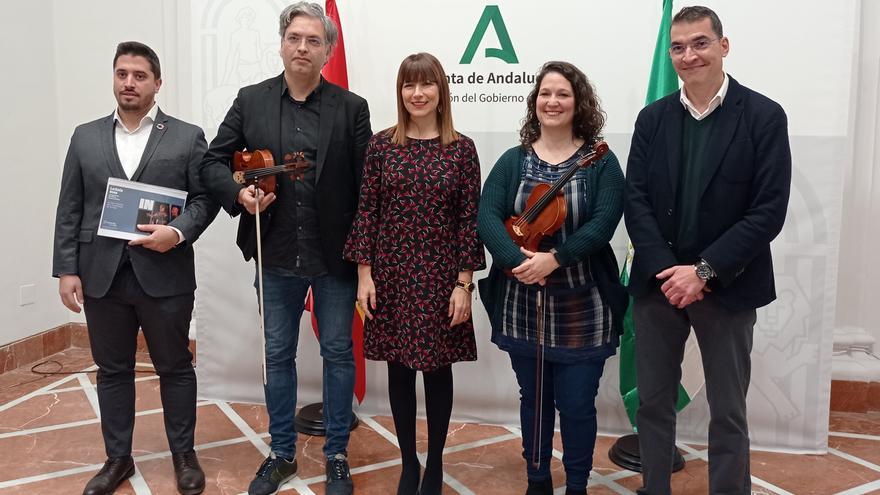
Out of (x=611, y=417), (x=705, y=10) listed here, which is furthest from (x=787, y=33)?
(x=611, y=417)

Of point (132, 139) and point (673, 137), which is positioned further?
point (132, 139)

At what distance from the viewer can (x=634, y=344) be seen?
2859 millimetres

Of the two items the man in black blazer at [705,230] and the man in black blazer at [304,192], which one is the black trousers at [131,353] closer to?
the man in black blazer at [304,192]

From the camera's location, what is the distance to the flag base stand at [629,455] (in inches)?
117

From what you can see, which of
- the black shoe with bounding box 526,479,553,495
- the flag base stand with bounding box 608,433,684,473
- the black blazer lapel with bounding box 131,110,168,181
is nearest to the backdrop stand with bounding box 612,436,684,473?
the flag base stand with bounding box 608,433,684,473

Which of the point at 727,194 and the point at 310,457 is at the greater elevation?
the point at 727,194

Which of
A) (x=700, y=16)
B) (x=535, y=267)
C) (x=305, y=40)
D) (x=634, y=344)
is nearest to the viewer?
(x=700, y=16)

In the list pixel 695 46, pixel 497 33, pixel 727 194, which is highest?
pixel 497 33

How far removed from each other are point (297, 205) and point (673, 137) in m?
1.30

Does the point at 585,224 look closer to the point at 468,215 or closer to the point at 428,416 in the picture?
the point at 468,215

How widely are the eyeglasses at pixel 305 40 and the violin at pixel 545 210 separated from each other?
934 mm

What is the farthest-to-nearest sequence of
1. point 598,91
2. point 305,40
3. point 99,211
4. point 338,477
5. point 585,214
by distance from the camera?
point 598,91, point 338,477, point 99,211, point 305,40, point 585,214

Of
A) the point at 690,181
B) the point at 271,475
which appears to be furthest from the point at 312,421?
the point at 690,181

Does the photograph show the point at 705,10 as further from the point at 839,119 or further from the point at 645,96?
the point at 839,119
